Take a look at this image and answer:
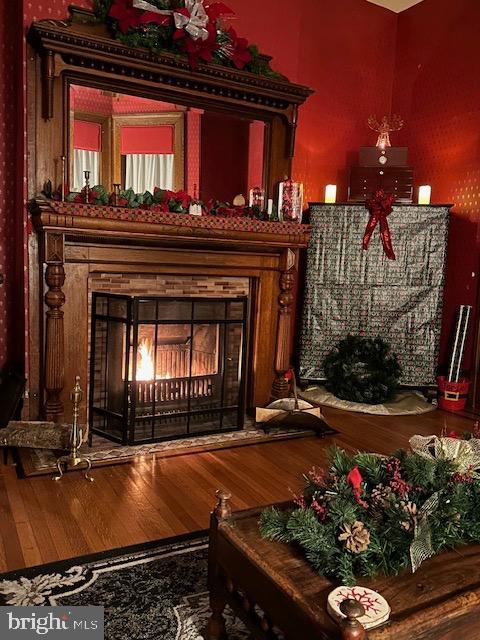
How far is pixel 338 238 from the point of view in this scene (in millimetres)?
5246

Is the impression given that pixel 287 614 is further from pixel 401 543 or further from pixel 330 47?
pixel 330 47

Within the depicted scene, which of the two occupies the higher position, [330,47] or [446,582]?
[330,47]

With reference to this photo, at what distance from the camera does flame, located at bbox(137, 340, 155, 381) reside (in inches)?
148

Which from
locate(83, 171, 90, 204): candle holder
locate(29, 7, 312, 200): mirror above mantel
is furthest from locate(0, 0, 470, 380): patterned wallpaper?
locate(83, 171, 90, 204): candle holder

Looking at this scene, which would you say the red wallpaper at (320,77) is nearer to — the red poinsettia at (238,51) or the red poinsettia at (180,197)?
the red poinsettia at (238,51)

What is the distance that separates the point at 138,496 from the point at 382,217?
138 inches

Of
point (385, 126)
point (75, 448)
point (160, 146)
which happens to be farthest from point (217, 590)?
point (385, 126)

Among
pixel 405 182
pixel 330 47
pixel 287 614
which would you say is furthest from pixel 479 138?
pixel 287 614

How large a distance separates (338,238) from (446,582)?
405 cm

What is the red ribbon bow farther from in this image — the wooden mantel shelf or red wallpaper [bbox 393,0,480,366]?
the wooden mantel shelf

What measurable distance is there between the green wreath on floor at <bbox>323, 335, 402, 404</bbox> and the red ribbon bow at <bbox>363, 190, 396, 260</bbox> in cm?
90

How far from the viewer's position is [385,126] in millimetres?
5633

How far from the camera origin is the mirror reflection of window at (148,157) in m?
3.90

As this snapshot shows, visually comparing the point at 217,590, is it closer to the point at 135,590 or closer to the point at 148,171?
the point at 135,590
